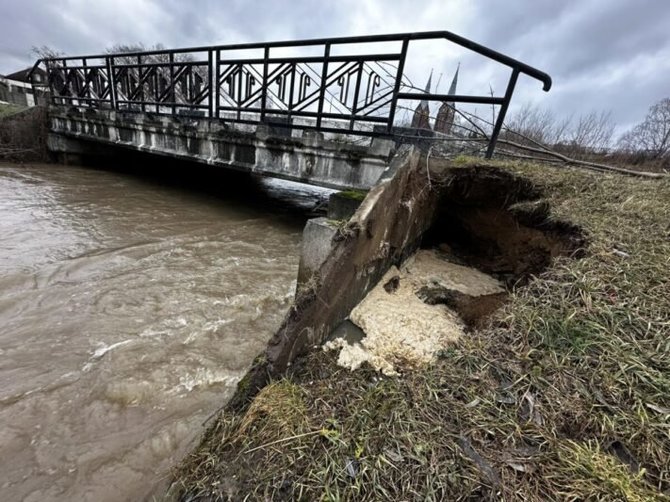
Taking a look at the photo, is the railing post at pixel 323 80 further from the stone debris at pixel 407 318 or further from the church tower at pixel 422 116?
the stone debris at pixel 407 318

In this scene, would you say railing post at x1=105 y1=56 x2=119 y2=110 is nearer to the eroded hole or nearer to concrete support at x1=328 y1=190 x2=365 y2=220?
concrete support at x1=328 y1=190 x2=365 y2=220

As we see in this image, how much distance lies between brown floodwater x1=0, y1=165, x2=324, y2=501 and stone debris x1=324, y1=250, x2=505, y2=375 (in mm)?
1237

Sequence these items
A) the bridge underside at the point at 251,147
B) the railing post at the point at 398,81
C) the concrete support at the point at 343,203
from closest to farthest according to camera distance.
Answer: the concrete support at the point at 343,203, the railing post at the point at 398,81, the bridge underside at the point at 251,147

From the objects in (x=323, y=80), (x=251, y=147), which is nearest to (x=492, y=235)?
(x=323, y=80)

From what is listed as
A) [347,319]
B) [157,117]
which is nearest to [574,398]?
[347,319]

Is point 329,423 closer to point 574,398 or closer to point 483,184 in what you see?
point 574,398

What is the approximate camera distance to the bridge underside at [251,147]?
475 cm

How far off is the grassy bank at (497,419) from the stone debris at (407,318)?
233mm

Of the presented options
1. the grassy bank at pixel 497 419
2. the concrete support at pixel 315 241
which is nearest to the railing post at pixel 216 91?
the concrete support at pixel 315 241

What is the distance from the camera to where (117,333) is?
2906 mm

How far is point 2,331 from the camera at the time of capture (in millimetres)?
2748

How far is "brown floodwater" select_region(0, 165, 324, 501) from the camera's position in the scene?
1840mm

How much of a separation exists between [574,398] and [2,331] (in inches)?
172

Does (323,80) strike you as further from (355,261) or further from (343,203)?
(355,261)
